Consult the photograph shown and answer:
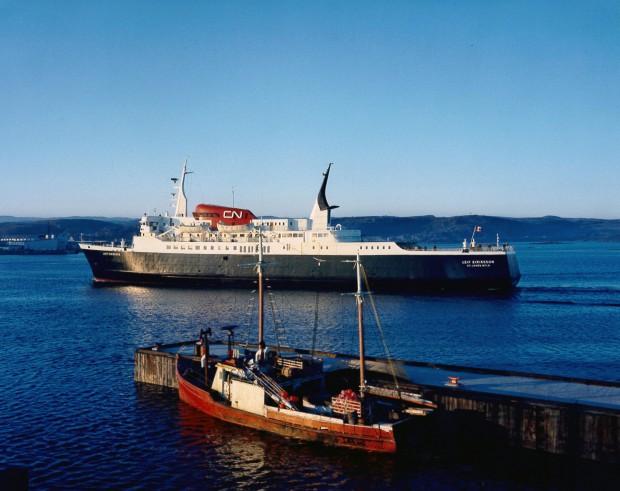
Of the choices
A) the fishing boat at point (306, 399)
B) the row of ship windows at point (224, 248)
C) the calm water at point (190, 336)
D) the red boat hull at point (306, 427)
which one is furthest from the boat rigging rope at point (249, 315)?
the red boat hull at point (306, 427)

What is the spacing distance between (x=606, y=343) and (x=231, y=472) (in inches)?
1228

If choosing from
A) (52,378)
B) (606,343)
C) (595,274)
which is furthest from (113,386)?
(595,274)

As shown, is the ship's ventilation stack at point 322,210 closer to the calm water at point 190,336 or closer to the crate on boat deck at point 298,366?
the calm water at point 190,336

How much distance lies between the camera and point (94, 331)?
47.7 meters

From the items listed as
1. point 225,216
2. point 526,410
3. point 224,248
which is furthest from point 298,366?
point 225,216

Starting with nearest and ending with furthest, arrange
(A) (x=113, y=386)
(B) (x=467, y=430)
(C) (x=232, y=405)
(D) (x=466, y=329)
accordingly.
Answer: (B) (x=467, y=430)
(C) (x=232, y=405)
(A) (x=113, y=386)
(D) (x=466, y=329)

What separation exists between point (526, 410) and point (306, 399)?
337 inches

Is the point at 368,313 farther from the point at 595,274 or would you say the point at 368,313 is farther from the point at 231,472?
the point at 595,274

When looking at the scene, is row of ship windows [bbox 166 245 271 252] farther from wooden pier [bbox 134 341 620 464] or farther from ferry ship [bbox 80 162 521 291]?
wooden pier [bbox 134 341 620 464]

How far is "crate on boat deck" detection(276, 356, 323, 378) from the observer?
2593 centimetres

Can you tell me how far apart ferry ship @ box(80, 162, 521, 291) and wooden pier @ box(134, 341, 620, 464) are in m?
36.5

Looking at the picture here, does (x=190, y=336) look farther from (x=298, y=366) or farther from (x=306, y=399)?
(x=306, y=399)

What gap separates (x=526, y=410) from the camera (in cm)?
2169

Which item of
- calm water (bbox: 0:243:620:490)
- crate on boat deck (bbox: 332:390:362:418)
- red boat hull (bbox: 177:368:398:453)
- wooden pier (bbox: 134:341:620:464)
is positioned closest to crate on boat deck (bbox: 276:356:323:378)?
red boat hull (bbox: 177:368:398:453)
